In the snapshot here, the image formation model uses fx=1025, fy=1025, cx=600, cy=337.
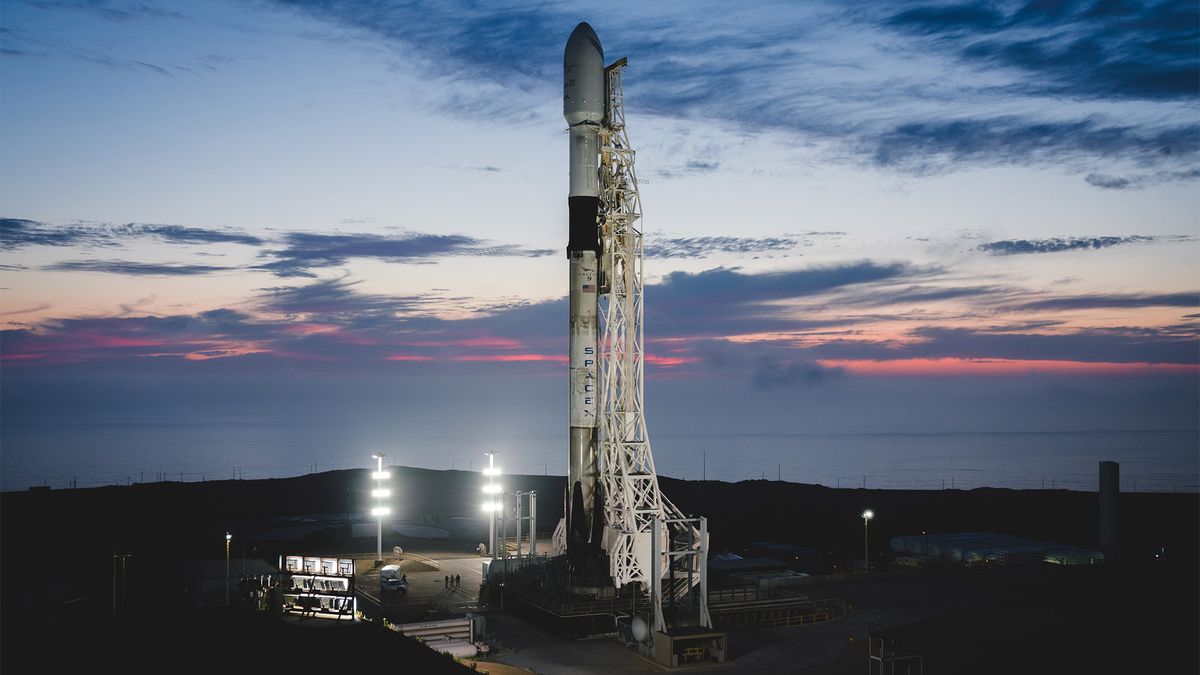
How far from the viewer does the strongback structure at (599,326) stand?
4472 centimetres

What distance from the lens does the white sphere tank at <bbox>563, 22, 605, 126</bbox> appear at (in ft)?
151

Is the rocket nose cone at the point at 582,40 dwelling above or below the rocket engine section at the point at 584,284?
above

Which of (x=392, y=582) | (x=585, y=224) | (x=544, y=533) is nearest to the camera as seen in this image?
(x=585, y=224)

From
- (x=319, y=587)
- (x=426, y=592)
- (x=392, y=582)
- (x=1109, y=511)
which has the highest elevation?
(x=1109, y=511)

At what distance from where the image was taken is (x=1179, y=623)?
39.5m

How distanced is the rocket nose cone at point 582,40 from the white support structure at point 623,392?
1.31 metres

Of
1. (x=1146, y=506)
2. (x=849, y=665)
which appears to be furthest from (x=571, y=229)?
(x=1146, y=506)

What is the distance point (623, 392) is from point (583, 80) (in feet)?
46.3

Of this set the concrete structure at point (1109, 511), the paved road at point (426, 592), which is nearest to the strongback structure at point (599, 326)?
the paved road at point (426, 592)

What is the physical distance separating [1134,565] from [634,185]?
3400 cm

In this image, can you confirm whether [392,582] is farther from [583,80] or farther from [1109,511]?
[1109,511]

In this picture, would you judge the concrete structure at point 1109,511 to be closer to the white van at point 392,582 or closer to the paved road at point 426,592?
the paved road at point 426,592

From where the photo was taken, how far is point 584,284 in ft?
150

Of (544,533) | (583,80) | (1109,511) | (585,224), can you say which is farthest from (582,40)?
(1109,511)
